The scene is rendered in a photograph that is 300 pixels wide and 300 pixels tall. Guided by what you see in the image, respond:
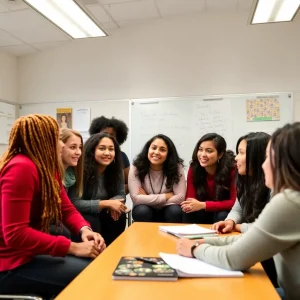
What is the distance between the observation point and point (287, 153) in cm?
100

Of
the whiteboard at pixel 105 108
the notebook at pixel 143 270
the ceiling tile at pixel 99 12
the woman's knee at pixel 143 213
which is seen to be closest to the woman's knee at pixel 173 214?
the woman's knee at pixel 143 213

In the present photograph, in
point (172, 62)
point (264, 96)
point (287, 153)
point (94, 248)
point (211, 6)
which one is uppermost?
point (211, 6)

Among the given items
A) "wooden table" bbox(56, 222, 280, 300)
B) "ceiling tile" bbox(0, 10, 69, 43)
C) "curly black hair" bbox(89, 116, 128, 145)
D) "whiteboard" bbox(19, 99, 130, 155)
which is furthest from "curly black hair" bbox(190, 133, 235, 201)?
"ceiling tile" bbox(0, 10, 69, 43)

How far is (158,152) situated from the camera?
2791mm

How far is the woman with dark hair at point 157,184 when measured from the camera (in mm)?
2602

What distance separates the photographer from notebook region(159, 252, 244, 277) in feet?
3.30

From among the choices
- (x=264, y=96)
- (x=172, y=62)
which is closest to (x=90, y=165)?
(x=172, y=62)

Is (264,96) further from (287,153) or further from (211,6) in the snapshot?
(287,153)

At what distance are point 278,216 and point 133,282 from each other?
48 centimetres

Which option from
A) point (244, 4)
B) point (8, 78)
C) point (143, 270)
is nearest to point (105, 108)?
point (8, 78)

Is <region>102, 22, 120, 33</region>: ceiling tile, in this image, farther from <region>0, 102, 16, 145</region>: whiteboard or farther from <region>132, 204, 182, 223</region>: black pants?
<region>132, 204, 182, 223</region>: black pants

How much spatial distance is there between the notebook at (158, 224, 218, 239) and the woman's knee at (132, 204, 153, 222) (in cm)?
86

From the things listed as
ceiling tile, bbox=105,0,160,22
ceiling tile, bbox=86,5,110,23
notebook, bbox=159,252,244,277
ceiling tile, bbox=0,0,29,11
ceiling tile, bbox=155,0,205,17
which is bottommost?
notebook, bbox=159,252,244,277

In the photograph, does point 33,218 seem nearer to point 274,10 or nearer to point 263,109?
point 274,10
